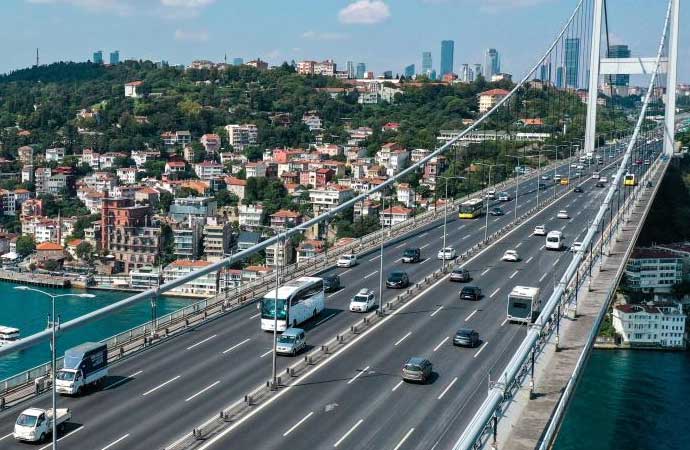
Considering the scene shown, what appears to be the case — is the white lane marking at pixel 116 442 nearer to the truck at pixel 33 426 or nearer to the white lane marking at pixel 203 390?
the truck at pixel 33 426

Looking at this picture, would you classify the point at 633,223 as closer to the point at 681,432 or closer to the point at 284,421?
the point at 681,432

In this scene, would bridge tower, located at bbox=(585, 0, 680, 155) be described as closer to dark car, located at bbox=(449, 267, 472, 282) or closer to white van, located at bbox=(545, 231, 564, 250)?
white van, located at bbox=(545, 231, 564, 250)

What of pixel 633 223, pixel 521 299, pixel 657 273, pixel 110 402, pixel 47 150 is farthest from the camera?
pixel 47 150

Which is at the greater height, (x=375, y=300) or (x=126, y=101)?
(x=126, y=101)

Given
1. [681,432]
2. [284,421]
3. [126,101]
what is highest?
[126,101]

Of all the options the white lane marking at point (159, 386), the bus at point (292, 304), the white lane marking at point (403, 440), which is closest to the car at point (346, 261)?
the bus at point (292, 304)

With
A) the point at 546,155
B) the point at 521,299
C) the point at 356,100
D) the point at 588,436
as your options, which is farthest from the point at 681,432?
the point at 356,100

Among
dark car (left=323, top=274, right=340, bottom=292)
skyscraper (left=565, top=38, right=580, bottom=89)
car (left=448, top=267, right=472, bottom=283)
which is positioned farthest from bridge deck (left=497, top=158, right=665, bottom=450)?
skyscraper (left=565, top=38, right=580, bottom=89)
